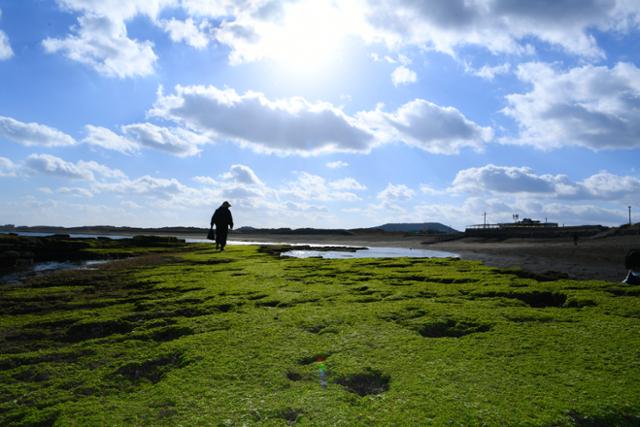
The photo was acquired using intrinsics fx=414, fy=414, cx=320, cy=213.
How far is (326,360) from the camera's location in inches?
219

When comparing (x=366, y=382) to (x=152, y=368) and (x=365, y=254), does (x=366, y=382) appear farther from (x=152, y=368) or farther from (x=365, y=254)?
(x=365, y=254)

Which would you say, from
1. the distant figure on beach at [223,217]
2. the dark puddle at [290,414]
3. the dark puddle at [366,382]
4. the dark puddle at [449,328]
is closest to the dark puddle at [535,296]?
the dark puddle at [449,328]

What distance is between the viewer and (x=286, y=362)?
5480 millimetres

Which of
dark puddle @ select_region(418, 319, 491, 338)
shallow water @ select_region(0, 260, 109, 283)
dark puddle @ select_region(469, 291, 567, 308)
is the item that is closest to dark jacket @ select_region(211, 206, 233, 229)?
shallow water @ select_region(0, 260, 109, 283)

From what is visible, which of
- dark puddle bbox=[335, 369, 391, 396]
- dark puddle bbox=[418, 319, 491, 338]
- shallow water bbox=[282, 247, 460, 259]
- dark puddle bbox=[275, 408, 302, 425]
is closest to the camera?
dark puddle bbox=[275, 408, 302, 425]

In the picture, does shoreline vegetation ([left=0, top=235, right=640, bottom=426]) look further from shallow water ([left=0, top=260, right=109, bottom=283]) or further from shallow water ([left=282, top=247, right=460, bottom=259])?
shallow water ([left=282, top=247, right=460, bottom=259])

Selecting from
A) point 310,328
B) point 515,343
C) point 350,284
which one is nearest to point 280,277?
point 350,284

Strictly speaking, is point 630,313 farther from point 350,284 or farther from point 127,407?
point 127,407

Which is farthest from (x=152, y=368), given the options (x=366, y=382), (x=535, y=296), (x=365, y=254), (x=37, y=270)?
(x=365, y=254)

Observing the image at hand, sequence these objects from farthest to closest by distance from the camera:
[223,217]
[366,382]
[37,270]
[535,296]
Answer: [223,217] → [37,270] → [535,296] → [366,382]

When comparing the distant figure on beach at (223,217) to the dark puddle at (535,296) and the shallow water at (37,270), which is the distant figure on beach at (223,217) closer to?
the shallow water at (37,270)

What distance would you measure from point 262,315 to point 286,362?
2709 mm

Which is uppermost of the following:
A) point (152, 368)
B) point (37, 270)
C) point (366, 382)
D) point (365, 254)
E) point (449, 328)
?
point (449, 328)

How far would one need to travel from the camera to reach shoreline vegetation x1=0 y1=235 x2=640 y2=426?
4156 mm
